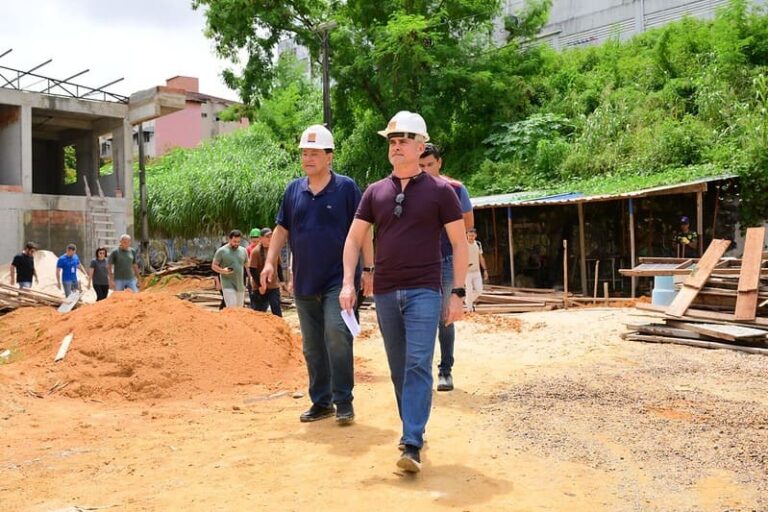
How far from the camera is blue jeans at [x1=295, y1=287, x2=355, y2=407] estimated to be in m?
5.21

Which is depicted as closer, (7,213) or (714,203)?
(714,203)

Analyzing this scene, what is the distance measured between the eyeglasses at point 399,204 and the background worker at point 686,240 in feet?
44.3

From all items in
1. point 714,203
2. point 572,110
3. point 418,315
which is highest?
point 572,110

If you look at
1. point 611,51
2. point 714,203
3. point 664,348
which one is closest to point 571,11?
point 611,51

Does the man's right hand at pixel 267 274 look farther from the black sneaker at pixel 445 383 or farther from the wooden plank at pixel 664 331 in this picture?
the wooden plank at pixel 664 331

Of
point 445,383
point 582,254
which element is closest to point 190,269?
point 582,254

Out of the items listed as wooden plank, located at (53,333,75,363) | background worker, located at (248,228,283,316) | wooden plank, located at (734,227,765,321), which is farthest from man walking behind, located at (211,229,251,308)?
wooden plank, located at (734,227,765,321)

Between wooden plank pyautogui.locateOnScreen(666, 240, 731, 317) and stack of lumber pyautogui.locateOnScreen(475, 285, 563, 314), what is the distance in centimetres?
511

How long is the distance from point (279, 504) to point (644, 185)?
1526 centimetres

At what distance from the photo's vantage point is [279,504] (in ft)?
11.8

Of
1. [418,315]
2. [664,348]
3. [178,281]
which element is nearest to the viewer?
[418,315]

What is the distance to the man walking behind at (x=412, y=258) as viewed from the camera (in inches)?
165

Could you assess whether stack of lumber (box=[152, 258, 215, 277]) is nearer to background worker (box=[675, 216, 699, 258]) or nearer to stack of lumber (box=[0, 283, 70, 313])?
stack of lumber (box=[0, 283, 70, 313])

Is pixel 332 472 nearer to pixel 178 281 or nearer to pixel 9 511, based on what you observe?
pixel 9 511
